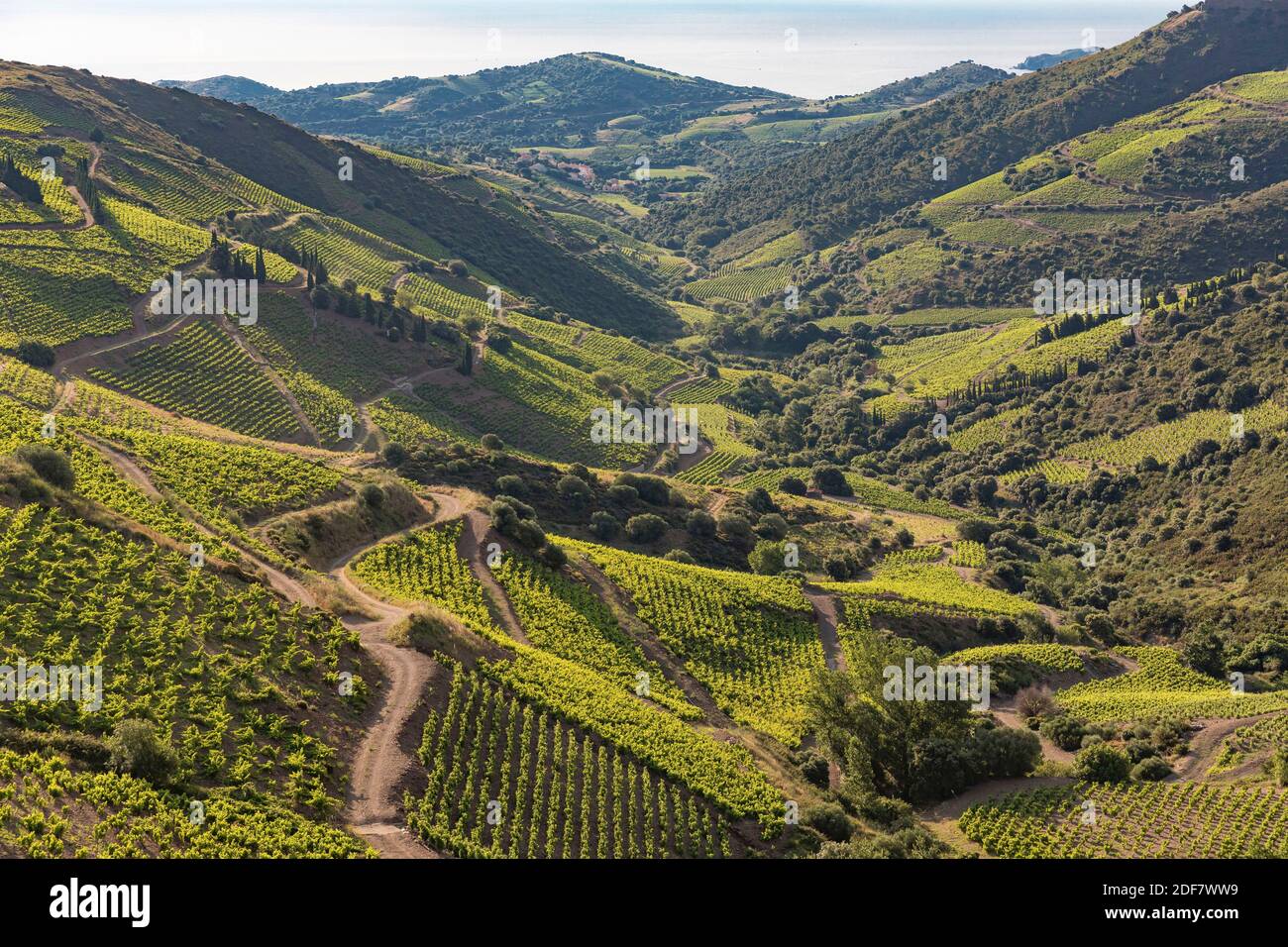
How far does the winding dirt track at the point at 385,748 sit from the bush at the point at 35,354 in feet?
196

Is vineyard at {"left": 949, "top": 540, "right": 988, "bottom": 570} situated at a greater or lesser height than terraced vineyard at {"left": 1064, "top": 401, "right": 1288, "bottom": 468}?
lesser

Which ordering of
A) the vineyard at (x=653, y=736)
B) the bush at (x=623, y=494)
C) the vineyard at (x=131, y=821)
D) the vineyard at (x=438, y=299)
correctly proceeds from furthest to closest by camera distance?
the vineyard at (x=438, y=299), the bush at (x=623, y=494), the vineyard at (x=653, y=736), the vineyard at (x=131, y=821)

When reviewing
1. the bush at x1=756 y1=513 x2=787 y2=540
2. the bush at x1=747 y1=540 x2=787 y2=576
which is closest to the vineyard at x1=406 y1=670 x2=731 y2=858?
the bush at x1=747 y1=540 x2=787 y2=576

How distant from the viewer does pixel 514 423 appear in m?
133

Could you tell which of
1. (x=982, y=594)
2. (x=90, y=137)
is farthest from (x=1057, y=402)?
(x=90, y=137)

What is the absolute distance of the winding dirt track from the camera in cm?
3538

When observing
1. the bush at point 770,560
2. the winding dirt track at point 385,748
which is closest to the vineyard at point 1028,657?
the bush at point 770,560

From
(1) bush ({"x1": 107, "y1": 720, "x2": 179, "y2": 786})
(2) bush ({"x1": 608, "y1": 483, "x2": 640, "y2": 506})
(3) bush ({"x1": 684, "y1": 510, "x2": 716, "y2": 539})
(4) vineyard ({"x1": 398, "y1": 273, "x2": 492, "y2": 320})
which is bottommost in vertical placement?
(3) bush ({"x1": 684, "y1": 510, "x2": 716, "y2": 539})

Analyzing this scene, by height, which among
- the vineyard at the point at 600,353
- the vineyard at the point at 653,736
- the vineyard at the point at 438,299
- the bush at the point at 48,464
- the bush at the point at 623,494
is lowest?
the vineyard at the point at 653,736

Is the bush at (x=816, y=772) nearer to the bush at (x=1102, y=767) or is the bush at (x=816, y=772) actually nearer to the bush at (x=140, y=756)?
the bush at (x=1102, y=767)

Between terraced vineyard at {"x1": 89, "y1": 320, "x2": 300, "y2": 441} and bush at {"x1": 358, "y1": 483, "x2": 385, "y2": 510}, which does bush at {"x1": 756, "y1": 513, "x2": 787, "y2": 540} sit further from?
terraced vineyard at {"x1": 89, "y1": 320, "x2": 300, "y2": 441}

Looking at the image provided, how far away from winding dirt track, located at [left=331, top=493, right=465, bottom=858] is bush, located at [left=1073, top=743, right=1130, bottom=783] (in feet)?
109

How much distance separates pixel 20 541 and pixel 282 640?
1305 cm

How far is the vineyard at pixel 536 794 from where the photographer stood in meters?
38.1
